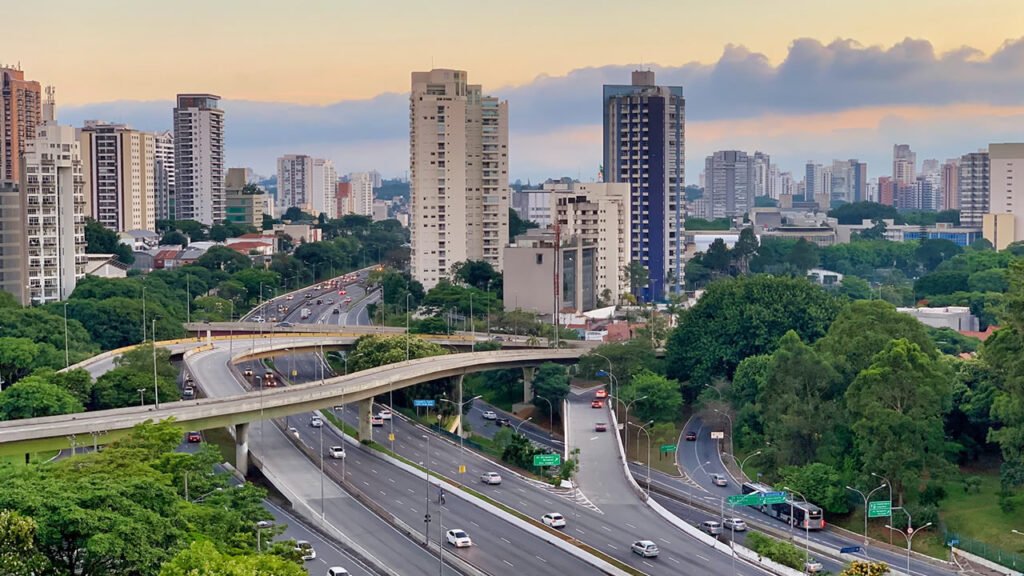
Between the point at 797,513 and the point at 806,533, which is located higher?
the point at 797,513

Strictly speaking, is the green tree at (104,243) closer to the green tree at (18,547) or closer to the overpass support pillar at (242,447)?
the overpass support pillar at (242,447)

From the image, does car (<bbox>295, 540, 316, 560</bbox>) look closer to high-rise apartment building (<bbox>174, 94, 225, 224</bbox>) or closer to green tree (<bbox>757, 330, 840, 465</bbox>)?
green tree (<bbox>757, 330, 840, 465</bbox>)

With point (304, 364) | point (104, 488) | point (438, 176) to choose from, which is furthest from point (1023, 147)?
point (104, 488)

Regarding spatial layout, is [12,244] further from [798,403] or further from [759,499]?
[759,499]

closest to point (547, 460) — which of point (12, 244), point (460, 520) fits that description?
point (460, 520)

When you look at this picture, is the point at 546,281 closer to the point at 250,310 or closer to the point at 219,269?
the point at 250,310

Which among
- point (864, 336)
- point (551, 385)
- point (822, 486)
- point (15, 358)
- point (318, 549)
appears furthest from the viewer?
point (551, 385)

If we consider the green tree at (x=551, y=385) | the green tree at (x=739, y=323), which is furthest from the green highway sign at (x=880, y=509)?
the green tree at (x=551, y=385)
